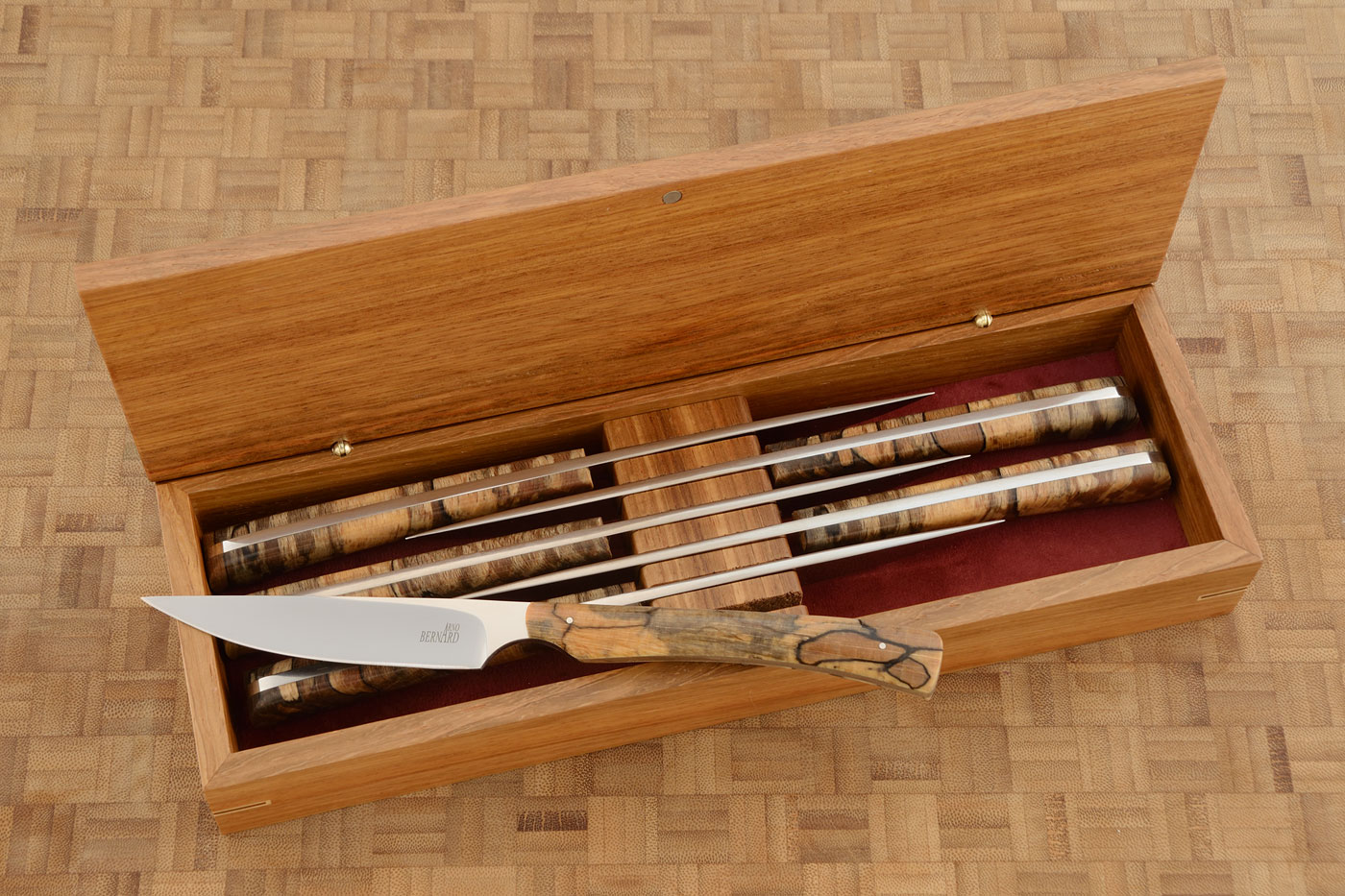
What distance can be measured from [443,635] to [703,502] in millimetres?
203

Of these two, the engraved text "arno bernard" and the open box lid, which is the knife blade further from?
the open box lid

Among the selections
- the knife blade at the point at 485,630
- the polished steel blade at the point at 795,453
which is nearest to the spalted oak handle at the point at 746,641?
the knife blade at the point at 485,630

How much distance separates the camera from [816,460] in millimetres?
1047

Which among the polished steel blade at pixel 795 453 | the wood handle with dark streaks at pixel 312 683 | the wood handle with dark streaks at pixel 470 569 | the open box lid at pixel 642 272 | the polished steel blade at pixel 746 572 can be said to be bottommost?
the wood handle with dark streaks at pixel 312 683

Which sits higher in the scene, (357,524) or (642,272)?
(642,272)

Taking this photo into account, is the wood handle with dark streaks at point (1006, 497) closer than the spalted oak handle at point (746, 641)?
No

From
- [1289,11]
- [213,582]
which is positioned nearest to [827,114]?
[1289,11]

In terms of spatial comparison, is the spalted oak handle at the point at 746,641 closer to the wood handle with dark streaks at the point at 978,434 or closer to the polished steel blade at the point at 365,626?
the polished steel blade at the point at 365,626

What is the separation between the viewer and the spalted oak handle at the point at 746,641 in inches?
35.7

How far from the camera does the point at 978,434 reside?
1.05 m

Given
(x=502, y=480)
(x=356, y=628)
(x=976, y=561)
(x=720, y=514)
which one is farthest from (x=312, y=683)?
(x=976, y=561)

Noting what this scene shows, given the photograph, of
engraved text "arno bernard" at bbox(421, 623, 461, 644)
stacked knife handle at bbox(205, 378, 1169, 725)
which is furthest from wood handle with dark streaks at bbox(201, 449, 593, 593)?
engraved text "arno bernard" at bbox(421, 623, 461, 644)

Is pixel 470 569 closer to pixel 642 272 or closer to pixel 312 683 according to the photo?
pixel 312 683

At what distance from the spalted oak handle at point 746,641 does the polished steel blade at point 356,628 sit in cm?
4
